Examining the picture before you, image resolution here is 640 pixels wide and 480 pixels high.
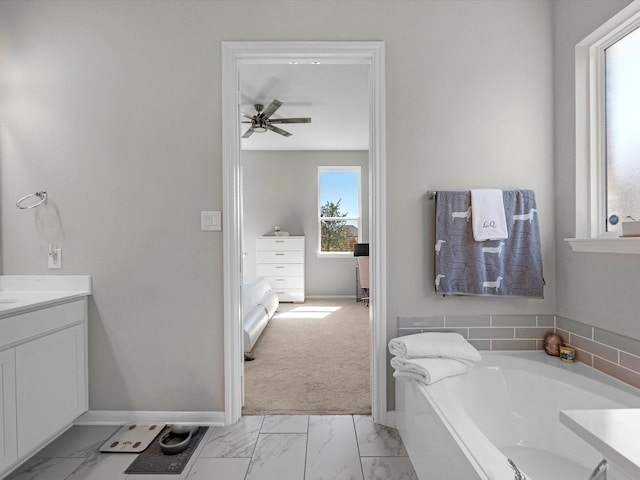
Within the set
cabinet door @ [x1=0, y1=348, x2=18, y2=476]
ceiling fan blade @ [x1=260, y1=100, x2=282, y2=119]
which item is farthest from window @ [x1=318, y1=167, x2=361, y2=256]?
cabinet door @ [x1=0, y1=348, x2=18, y2=476]

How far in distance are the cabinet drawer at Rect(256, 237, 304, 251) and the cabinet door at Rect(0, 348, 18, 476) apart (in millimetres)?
4396

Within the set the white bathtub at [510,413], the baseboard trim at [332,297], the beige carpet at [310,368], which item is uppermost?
the white bathtub at [510,413]

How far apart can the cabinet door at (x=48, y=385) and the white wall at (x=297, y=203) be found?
14.4 ft

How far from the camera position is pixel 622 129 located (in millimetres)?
1781

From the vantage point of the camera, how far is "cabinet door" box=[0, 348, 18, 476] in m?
1.55

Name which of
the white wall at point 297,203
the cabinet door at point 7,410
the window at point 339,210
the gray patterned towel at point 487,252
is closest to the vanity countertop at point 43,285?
the cabinet door at point 7,410

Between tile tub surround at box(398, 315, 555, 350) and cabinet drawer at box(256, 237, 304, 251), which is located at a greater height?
cabinet drawer at box(256, 237, 304, 251)

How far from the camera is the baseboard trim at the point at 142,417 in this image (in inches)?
84.0

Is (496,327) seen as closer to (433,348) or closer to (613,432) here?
(433,348)

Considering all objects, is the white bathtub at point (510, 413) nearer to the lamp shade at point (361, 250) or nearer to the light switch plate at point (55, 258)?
the light switch plate at point (55, 258)

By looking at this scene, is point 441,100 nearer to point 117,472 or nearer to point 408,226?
point 408,226

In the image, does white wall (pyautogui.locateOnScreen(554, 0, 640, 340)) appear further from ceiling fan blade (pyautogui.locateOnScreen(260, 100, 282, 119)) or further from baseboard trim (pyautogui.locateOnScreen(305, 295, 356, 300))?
baseboard trim (pyautogui.locateOnScreen(305, 295, 356, 300))

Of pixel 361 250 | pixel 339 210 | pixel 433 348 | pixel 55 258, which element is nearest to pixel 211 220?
pixel 55 258

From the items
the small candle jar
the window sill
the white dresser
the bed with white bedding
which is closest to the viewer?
the window sill
